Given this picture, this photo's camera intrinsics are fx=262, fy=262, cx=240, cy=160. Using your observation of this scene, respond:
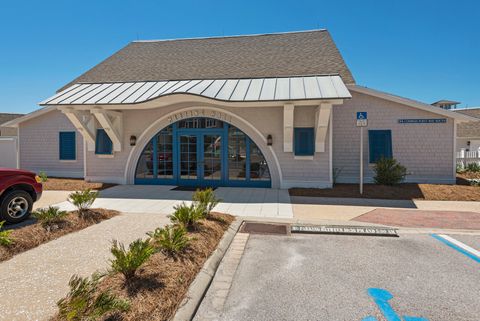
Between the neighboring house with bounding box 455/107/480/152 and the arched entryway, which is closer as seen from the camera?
the arched entryway

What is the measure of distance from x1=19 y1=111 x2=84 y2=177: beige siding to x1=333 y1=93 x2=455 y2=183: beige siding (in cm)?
1324

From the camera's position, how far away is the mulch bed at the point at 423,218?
6152 mm

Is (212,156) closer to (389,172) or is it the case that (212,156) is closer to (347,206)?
(347,206)

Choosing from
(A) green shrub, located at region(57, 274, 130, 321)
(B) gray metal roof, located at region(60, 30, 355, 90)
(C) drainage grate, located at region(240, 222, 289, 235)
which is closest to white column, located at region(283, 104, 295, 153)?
(B) gray metal roof, located at region(60, 30, 355, 90)

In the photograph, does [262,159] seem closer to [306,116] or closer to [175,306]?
[306,116]

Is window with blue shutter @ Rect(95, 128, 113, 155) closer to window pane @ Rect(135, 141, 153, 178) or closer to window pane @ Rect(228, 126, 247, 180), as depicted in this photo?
window pane @ Rect(135, 141, 153, 178)

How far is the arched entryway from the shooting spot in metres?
10.8

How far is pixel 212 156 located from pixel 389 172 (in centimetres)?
709

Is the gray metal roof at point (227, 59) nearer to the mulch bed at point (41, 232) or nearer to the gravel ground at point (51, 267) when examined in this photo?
the mulch bed at point (41, 232)

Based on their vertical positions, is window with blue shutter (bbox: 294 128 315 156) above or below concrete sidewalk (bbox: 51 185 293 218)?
above

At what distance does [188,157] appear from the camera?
1128cm

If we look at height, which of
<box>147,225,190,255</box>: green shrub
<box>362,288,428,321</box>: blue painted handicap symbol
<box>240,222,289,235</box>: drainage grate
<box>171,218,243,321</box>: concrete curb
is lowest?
<box>362,288,428,321</box>: blue painted handicap symbol

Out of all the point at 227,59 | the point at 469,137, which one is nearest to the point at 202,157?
the point at 227,59

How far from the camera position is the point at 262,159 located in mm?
10695
